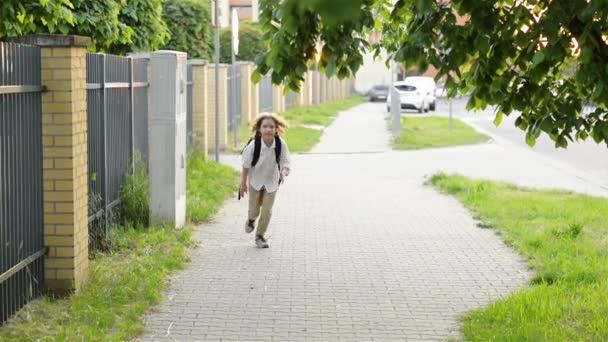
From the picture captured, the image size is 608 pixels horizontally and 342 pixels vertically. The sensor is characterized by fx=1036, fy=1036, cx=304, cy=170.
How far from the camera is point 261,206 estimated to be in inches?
425

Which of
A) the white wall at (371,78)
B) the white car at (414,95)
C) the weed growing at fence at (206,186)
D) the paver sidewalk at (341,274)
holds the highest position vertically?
the white wall at (371,78)

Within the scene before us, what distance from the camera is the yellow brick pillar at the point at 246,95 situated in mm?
28562

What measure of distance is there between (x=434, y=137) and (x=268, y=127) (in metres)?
20.4

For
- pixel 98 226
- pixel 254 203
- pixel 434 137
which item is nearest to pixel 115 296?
pixel 98 226

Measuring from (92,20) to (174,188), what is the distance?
2026 millimetres

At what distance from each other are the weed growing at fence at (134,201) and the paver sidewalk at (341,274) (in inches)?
26.6

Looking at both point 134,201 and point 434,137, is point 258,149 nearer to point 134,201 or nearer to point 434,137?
point 134,201

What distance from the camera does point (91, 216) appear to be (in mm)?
9281

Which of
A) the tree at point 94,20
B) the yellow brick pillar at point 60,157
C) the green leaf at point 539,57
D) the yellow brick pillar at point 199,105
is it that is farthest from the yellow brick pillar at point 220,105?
the green leaf at point 539,57

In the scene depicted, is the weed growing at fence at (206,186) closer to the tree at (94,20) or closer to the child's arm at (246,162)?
the child's arm at (246,162)

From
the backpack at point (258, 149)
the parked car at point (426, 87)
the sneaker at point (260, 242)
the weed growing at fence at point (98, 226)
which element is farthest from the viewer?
the parked car at point (426, 87)

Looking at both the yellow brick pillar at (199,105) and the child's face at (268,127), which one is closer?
the child's face at (268,127)

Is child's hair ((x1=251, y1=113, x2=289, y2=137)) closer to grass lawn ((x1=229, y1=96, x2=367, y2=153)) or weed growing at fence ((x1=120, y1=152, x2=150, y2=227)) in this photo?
weed growing at fence ((x1=120, y1=152, x2=150, y2=227))

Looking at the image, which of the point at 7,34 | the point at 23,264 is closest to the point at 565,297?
the point at 23,264
